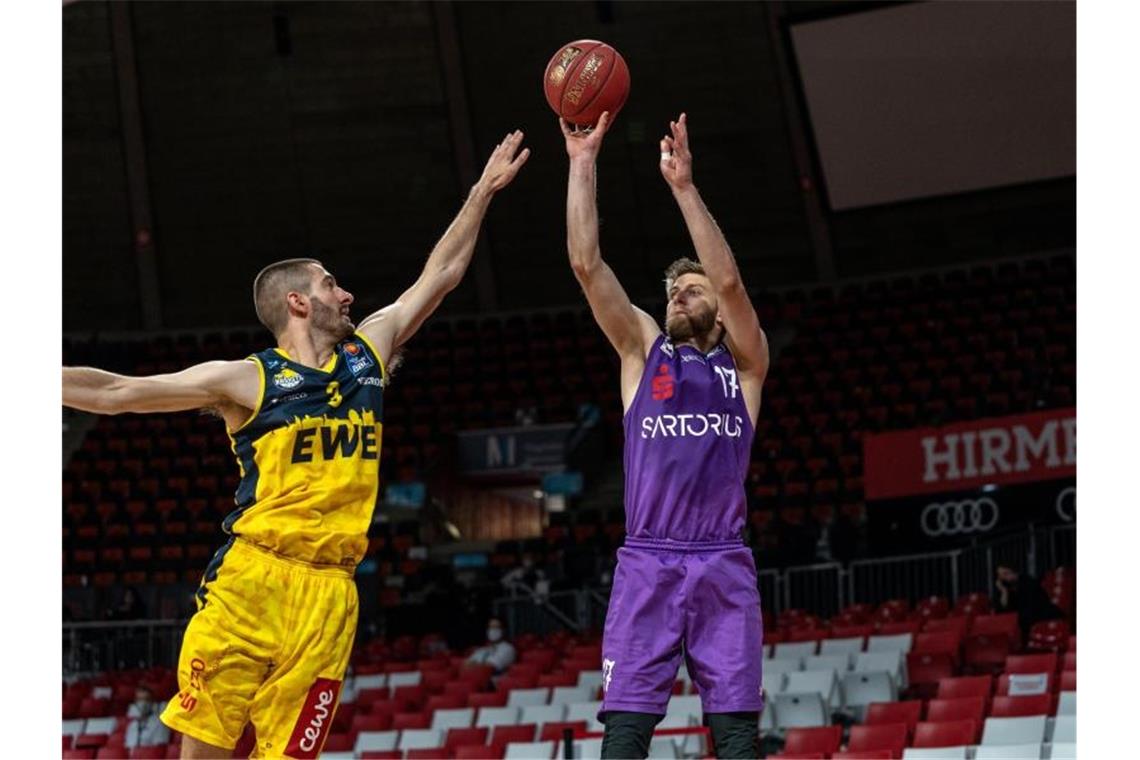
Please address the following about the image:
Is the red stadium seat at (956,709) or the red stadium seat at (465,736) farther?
the red stadium seat at (465,736)

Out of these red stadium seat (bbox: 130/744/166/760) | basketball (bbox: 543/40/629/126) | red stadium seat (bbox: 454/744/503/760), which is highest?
basketball (bbox: 543/40/629/126)

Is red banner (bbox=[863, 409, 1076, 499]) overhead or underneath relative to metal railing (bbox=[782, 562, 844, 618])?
overhead

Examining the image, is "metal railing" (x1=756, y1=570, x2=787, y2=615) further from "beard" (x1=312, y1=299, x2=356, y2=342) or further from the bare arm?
the bare arm

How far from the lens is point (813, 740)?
408 inches

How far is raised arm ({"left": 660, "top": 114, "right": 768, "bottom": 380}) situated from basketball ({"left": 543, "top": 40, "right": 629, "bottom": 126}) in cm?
32

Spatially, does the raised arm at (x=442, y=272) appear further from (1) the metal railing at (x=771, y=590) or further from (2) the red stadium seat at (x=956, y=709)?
(1) the metal railing at (x=771, y=590)

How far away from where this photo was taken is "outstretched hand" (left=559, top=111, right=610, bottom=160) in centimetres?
586

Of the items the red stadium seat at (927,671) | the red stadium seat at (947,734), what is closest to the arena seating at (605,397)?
the red stadium seat at (927,671)

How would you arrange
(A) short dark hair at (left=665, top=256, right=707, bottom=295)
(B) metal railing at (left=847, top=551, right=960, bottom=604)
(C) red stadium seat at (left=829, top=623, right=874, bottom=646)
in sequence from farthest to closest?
(B) metal railing at (left=847, top=551, right=960, bottom=604) < (C) red stadium seat at (left=829, top=623, right=874, bottom=646) < (A) short dark hair at (left=665, top=256, right=707, bottom=295)

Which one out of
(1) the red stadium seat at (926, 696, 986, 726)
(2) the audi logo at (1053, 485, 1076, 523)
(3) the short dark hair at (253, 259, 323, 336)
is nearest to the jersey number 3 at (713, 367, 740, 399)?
(3) the short dark hair at (253, 259, 323, 336)

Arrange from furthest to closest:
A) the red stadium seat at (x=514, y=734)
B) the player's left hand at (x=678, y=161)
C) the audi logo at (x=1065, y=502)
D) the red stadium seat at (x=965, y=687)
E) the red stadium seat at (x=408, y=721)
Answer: the audi logo at (x=1065, y=502)
the red stadium seat at (x=408, y=721)
the red stadium seat at (x=514, y=734)
the red stadium seat at (x=965, y=687)
the player's left hand at (x=678, y=161)

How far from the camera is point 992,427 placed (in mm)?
18109

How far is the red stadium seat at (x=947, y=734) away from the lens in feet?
32.1

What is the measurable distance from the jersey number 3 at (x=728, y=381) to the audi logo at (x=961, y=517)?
12414mm
